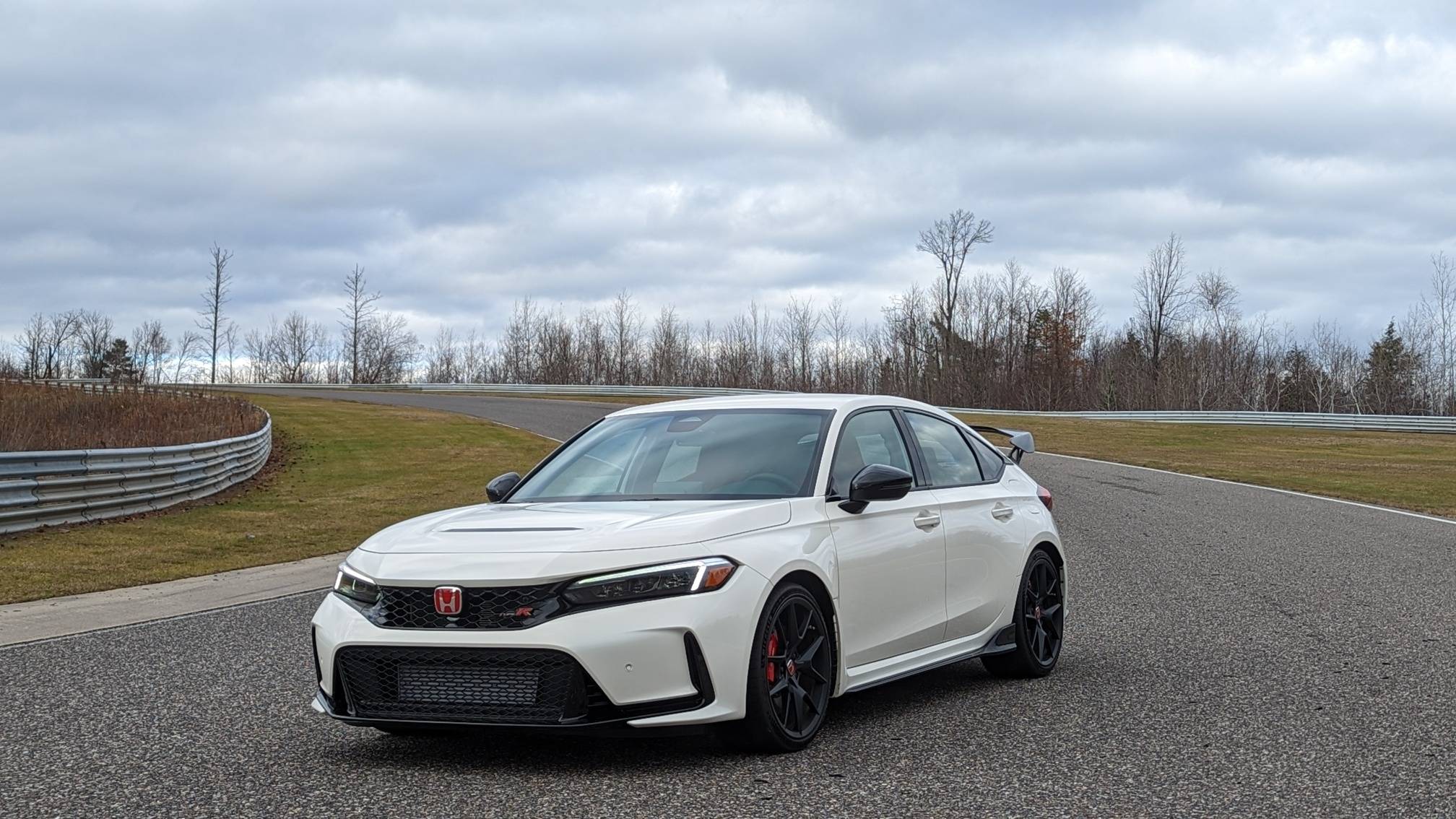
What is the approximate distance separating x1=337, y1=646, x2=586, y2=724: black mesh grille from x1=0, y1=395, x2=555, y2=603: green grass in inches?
303

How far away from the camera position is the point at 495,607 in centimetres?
486

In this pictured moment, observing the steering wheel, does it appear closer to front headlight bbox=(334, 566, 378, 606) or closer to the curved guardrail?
front headlight bbox=(334, 566, 378, 606)

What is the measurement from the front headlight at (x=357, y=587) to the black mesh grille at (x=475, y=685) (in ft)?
0.66

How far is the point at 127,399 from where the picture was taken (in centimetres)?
2388

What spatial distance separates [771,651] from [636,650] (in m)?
0.67

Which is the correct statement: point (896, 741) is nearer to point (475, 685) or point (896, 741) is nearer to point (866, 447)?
point (866, 447)

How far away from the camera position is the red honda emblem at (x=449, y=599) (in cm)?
487

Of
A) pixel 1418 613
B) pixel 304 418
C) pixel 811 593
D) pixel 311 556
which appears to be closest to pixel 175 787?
pixel 811 593

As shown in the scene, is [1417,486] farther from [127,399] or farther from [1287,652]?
[127,399]

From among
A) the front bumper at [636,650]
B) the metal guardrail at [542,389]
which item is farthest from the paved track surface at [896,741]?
the metal guardrail at [542,389]

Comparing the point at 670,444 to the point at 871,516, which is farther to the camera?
the point at 670,444

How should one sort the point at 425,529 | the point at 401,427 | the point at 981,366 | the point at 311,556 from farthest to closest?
the point at 981,366 → the point at 401,427 → the point at 311,556 → the point at 425,529

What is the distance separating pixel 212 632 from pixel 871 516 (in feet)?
16.7

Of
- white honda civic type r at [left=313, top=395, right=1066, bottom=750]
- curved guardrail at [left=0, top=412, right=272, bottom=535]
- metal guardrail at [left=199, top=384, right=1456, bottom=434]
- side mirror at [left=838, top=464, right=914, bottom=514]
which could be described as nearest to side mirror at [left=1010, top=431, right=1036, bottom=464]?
white honda civic type r at [left=313, top=395, right=1066, bottom=750]
